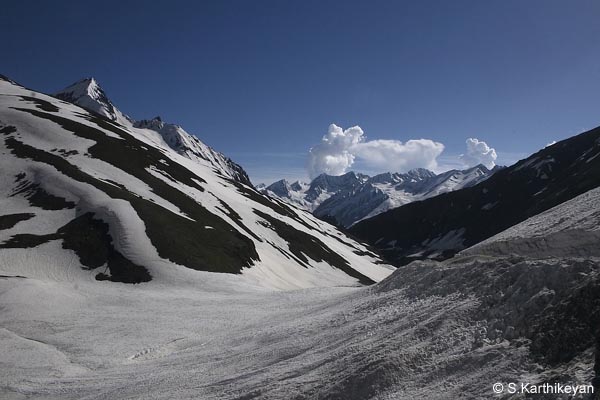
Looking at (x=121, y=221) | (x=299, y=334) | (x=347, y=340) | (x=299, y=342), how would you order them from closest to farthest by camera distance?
(x=347, y=340), (x=299, y=342), (x=299, y=334), (x=121, y=221)

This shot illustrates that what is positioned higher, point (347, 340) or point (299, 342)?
point (299, 342)

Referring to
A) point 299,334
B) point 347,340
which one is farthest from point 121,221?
point 347,340

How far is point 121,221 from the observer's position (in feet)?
199

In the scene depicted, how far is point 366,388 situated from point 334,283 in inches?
2652

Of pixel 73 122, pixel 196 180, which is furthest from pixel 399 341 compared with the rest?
pixel 73 122

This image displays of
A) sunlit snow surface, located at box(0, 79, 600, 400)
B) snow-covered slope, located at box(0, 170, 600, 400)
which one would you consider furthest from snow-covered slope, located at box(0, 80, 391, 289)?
snow-covered slope, located at box(0, 170, 600, 400)

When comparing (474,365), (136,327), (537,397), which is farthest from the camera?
(136,327)

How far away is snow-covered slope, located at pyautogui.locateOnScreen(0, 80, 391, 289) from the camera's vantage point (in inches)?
2117

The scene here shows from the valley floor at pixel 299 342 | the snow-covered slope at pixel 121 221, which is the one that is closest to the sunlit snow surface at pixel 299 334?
the valley floor at pixel 299 342

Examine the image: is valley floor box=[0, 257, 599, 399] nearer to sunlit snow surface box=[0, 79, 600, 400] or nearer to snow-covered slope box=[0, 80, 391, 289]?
sunlit snow surface box=[0, 79, 600, 400]

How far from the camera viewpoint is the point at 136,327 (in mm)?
35938

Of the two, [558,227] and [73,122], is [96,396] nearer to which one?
[558,227]

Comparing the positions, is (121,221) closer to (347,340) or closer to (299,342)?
(299,342)

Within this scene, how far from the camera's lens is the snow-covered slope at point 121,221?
53781 millimetres
